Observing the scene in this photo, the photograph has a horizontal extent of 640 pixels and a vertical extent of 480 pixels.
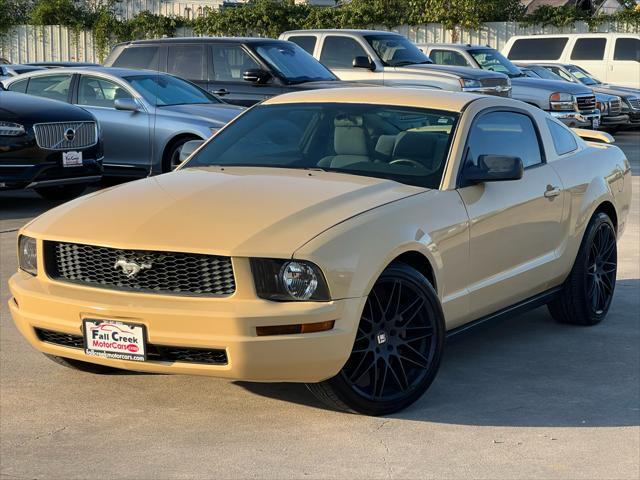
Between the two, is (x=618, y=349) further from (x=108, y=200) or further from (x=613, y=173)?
(x=108, y=200)

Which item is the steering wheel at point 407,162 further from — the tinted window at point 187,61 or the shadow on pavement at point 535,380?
the tinted window at point 187,61

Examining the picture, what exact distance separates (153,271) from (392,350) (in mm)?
1167

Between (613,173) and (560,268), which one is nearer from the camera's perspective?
(560,268)

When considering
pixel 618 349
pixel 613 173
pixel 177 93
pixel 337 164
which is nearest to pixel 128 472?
pixel 337 164

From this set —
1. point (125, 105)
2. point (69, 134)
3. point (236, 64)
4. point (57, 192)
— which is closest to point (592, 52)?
point (236, 64)

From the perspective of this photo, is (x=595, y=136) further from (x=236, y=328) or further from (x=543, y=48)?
(x=543, y=48)

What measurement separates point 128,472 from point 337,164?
2.22 metres

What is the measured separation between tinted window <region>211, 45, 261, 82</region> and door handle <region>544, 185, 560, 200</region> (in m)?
9.46

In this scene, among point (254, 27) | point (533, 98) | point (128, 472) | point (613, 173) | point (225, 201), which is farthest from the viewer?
point (254, 27)

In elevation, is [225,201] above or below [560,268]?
above

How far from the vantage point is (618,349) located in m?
6.76

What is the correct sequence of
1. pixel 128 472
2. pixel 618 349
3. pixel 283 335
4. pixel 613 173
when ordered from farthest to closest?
pixel 613 173 < pixel 618 349 < pixel 283 335 < pixel 128 472

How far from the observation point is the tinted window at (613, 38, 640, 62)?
26.4 m

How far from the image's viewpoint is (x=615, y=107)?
2308 centimetres
